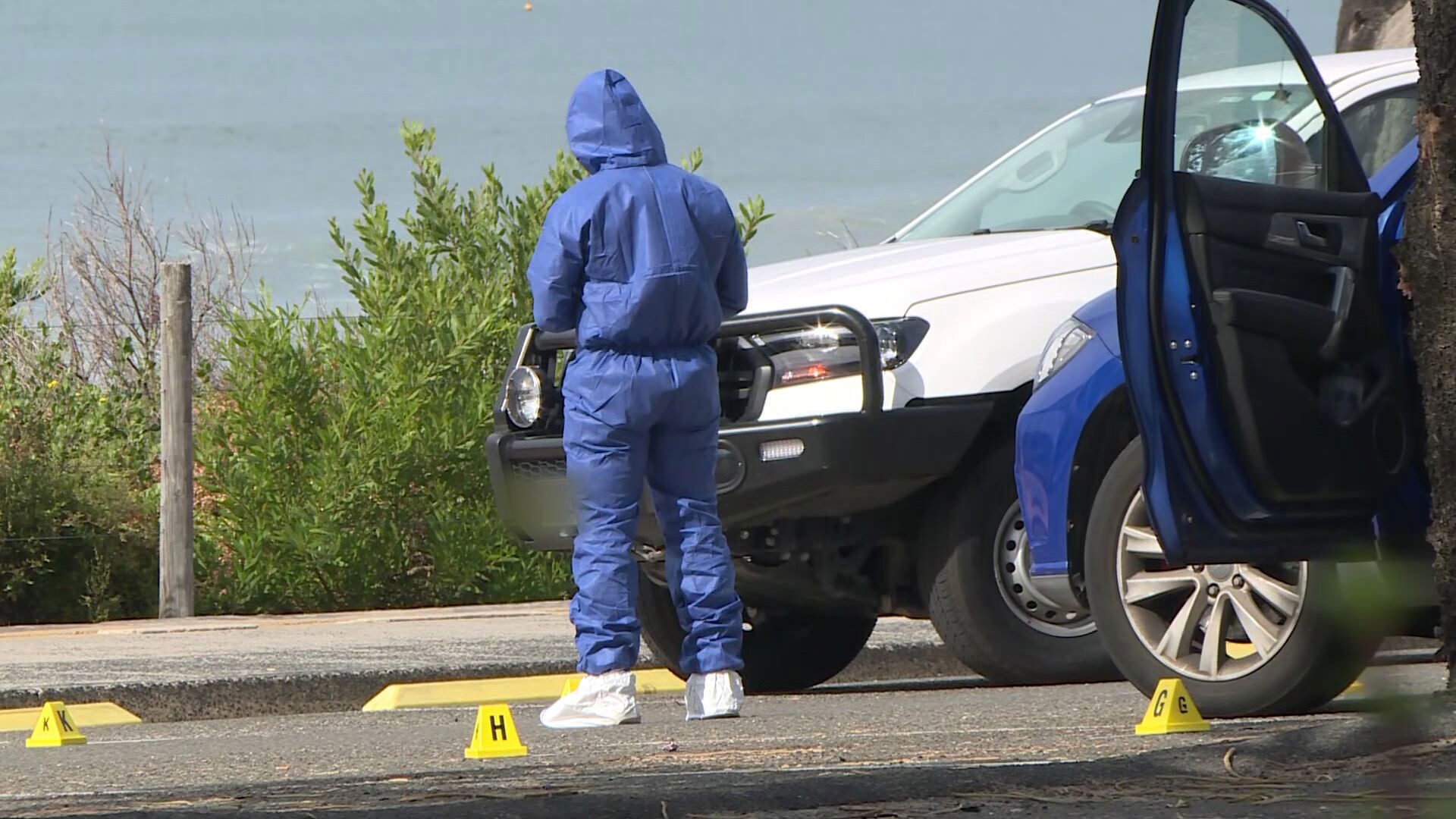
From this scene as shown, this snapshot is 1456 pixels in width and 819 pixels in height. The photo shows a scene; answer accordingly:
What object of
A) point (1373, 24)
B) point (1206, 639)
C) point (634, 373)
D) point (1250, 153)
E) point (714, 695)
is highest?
point (1373, 24)

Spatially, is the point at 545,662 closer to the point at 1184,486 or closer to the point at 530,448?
the point at 530,448

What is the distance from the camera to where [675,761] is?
15.3 feet

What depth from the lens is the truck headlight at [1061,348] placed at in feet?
18.9

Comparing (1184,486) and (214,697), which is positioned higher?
(1184,486)

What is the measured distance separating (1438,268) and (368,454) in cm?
785

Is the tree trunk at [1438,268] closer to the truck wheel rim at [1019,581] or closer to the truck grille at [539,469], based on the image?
the truck wheel rim at [1019,581]

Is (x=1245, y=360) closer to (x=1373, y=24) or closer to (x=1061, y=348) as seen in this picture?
(x=1061, y=348)

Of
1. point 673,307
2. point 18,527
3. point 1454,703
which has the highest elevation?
point 673,307

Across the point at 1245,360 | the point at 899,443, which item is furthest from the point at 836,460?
the point at 1245,360

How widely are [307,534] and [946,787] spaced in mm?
8304

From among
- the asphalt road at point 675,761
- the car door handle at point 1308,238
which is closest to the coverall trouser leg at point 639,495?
the asphalt road at point 675,761

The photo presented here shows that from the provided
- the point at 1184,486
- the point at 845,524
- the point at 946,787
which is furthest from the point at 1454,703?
the point at 845,524

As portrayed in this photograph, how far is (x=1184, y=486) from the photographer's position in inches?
190

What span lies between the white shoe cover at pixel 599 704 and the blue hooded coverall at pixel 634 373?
0.05m
